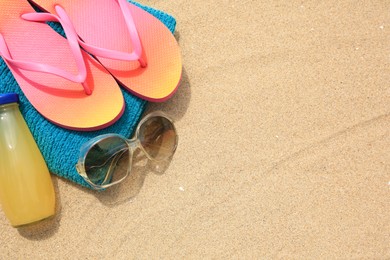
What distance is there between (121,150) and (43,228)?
0.25 m

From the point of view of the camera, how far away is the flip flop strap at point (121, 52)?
1.00m

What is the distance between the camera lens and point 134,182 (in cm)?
105

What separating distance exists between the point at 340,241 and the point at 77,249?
607mm

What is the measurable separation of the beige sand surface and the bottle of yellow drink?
6 centimetres

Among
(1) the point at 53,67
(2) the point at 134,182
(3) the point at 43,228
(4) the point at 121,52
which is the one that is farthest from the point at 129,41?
(3) the point at 43,228

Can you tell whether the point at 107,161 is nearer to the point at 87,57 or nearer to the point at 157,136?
the point at 157,136

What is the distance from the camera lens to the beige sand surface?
3.39 ft

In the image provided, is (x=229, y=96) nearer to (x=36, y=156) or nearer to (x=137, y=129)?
(x=137, y=129)

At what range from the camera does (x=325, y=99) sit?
1104mm

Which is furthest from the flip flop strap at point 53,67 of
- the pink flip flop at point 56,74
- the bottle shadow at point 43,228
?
the bottle shadow at point 43,228

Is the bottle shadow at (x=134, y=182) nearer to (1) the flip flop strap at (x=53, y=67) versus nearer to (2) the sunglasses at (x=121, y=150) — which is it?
(2) the sunglasses at (x=121, y=150)

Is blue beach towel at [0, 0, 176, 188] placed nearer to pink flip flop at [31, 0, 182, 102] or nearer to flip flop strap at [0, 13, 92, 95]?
flip flop strap at [0, 13, 92, 95]

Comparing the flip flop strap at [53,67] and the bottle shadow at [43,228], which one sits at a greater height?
the flip flop strap at [53,67]

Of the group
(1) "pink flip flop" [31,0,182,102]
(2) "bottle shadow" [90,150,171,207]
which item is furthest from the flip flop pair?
(2) "bottle shadow" [90,150,171,207]
